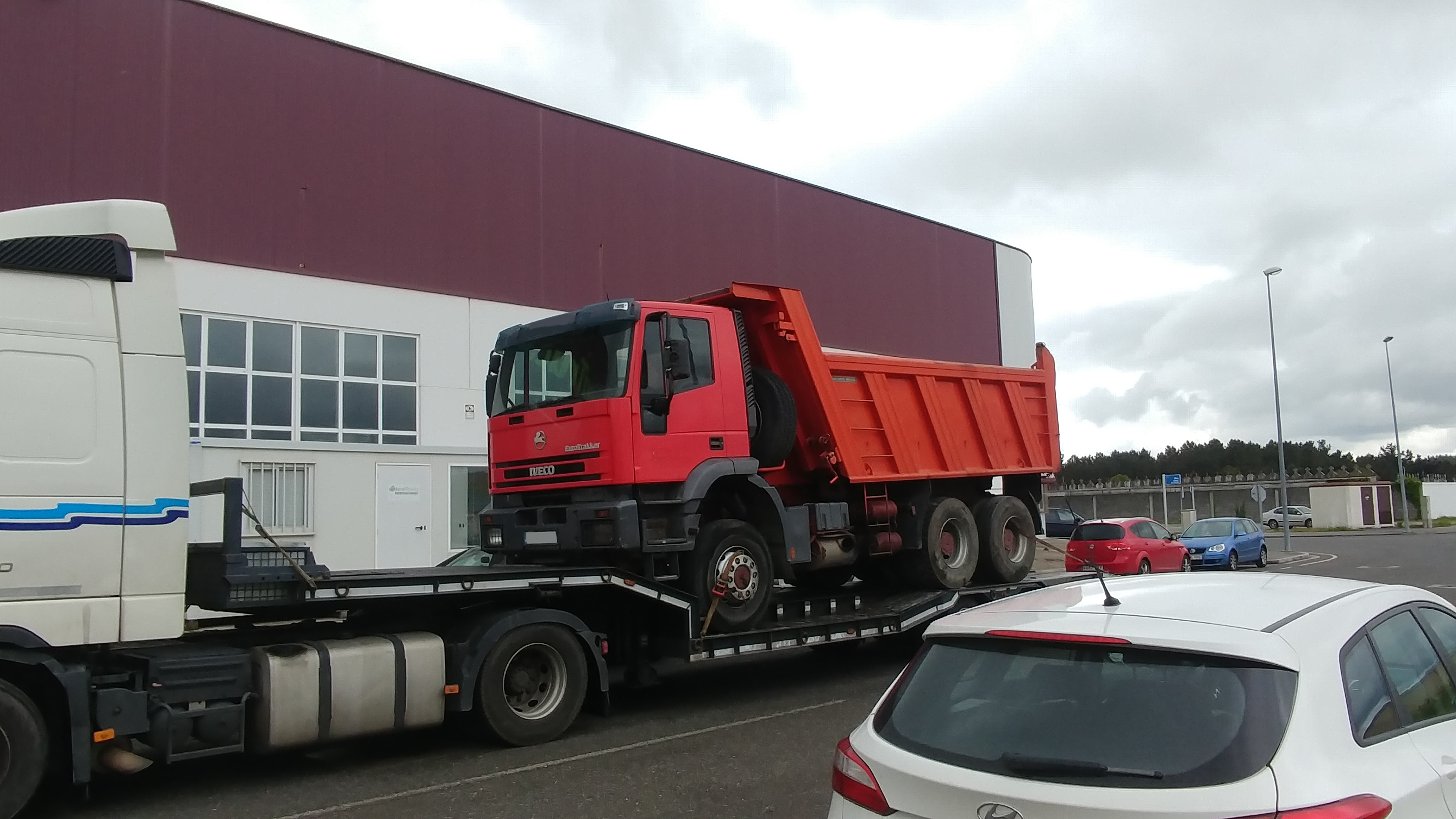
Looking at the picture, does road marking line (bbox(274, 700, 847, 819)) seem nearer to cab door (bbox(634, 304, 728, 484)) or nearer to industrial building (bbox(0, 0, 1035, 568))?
cab door (bbox(634, 304, 728, 484))

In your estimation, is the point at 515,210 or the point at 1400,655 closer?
the point at 1400,655

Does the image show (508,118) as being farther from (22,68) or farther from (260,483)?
(260,483)

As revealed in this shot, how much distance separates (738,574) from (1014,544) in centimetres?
473

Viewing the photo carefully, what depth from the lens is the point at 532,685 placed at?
8125 mm

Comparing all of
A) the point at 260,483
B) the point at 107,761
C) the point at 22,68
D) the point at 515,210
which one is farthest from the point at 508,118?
the point at 107,761

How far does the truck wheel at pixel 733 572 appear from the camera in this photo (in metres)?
9.22

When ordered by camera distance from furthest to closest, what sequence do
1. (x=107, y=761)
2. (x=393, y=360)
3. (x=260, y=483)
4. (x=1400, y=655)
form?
1. (x=393, y=360)
2. (x=260, y=483)
3. (x=107, y=761)
4. (x=1400, y=655)

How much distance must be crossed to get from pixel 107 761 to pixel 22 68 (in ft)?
48.4

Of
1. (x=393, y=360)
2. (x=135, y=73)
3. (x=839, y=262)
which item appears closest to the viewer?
(x=135, y=73)

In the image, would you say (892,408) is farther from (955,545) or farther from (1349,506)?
(1349,506)

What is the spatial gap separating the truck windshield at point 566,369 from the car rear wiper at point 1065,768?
6138 mm

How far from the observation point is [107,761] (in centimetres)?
625

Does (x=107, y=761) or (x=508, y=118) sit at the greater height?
(x=508, y=118)

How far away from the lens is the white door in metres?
17.0
